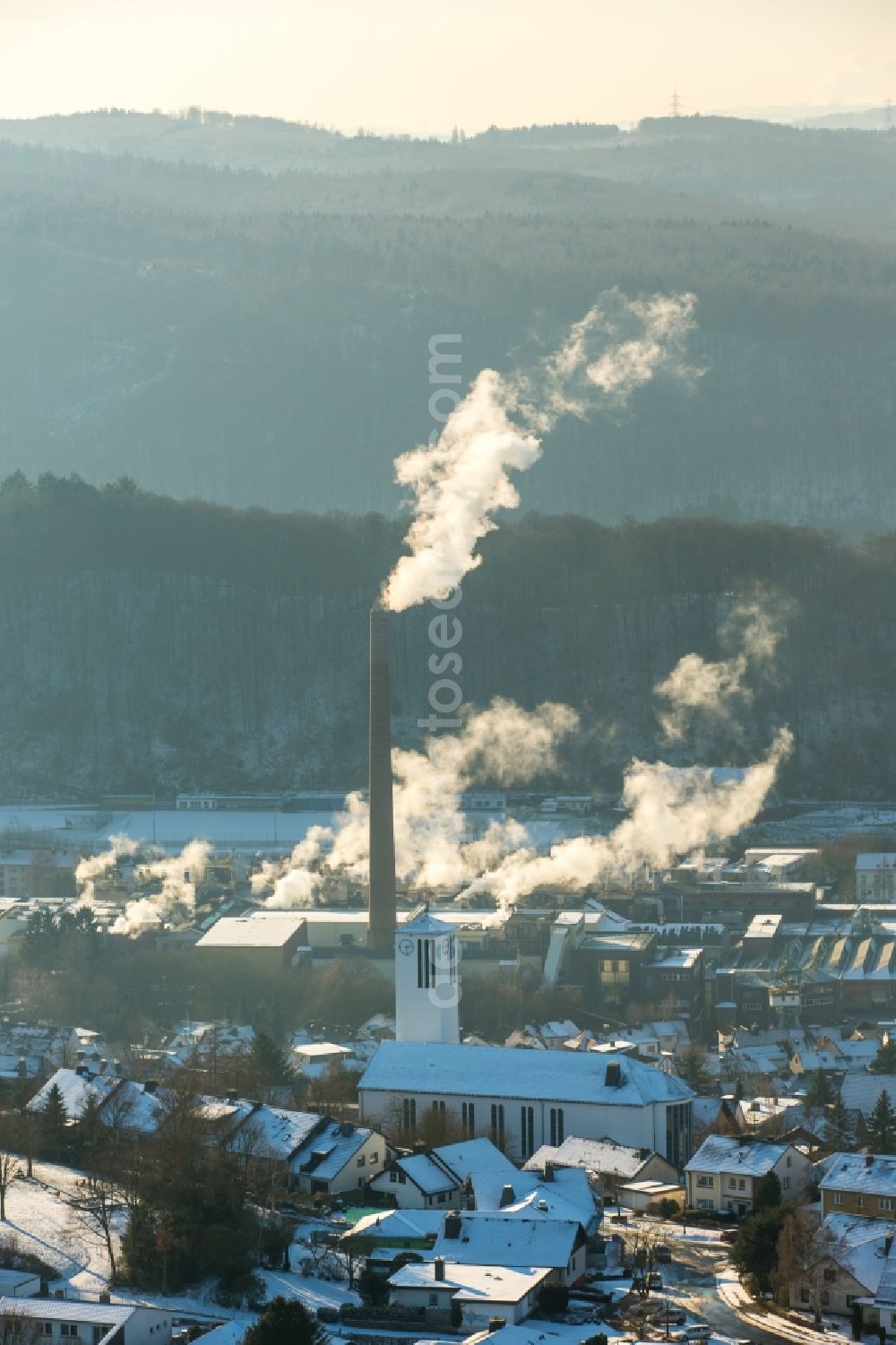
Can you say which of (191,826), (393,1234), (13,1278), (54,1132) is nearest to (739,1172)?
(393,1234)

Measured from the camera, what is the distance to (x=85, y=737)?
90000 millimetres

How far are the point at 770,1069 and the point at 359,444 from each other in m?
103

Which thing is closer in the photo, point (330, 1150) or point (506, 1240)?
point (506, 1240)

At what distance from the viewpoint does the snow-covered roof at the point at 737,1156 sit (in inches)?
1507

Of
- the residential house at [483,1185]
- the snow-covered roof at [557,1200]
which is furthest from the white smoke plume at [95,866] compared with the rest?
the snow-covered roof at [557,1200]

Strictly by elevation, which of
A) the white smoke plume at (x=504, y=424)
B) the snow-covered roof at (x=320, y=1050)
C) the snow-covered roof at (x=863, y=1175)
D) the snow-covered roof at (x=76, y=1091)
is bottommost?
the snow-covered roof at (x=320, y=1050)

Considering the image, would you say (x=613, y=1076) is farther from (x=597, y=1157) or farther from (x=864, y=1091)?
(x=864, y=1091)

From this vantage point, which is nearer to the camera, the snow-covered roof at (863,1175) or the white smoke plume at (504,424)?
the snow-covered roof at (863,1175)

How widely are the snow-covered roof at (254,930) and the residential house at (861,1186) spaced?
22.5 metres

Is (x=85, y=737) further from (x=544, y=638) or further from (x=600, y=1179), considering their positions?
(x=600, y=1179)

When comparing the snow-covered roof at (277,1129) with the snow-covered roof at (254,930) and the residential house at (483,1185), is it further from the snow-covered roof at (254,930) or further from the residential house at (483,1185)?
the snow-covered roof at (254,930)

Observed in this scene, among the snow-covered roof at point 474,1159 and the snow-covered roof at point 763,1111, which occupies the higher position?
the snow-covered roof at point 474,1159

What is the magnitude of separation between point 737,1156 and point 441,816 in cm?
3451

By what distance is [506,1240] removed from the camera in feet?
115
